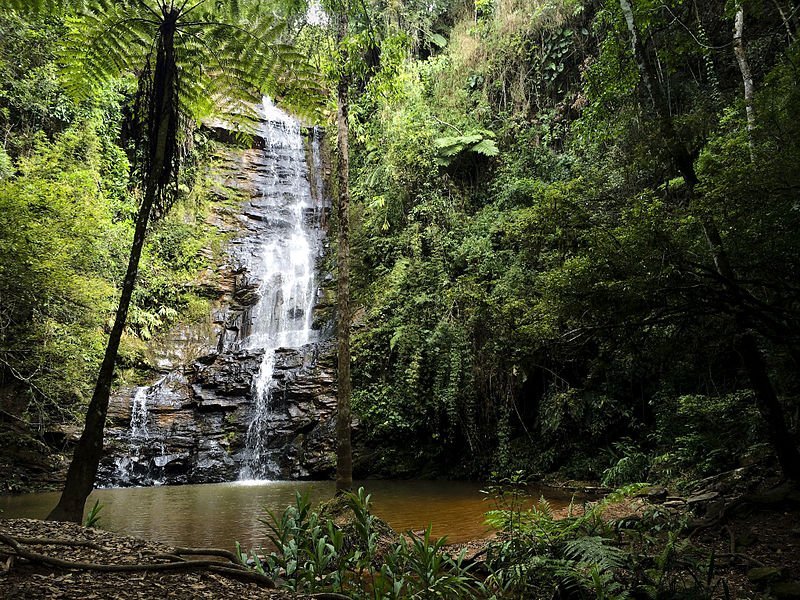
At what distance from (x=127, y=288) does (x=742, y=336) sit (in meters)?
5.38

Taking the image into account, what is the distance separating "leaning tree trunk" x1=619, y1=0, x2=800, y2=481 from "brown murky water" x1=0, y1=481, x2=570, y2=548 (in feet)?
11.0

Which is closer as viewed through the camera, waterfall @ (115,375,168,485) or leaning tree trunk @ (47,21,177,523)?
leaning tree trunk @ (47,21,177,523)

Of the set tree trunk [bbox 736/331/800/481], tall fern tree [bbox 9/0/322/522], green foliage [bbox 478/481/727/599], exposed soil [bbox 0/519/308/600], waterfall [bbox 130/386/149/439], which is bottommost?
green foliage [bbox 478/481/727/599]

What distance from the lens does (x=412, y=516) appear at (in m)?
7.46

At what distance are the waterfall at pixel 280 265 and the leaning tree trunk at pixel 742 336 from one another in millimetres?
9972

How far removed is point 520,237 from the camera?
7.52 m

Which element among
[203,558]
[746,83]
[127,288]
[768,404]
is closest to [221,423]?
[127,288]

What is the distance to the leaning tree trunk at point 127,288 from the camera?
4.34 m

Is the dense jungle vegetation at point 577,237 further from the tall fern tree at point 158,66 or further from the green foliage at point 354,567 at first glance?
the green foliage at point 354,567

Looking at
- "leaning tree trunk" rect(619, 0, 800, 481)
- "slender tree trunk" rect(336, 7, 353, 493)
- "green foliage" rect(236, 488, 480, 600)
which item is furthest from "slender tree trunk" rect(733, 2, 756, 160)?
"slender tree trunk" rect(336, 7, 353, 493)

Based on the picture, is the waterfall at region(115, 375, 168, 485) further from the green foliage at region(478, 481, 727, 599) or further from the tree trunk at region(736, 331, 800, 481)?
the tree trunk at region(736, 331, 800, 481)

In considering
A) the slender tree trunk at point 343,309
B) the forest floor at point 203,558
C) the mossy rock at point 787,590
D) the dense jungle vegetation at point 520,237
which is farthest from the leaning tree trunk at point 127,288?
the mossy rock at point 787,590

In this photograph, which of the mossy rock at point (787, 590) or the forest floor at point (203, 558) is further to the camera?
the mossy rock at point (787, 590)

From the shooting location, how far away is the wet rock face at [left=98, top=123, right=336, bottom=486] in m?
11.7
